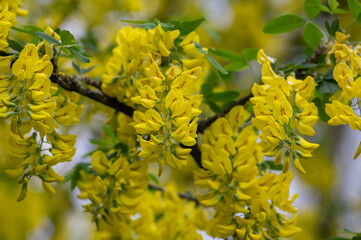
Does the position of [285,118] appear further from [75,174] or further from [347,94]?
[75,174]

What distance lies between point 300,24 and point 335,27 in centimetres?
11

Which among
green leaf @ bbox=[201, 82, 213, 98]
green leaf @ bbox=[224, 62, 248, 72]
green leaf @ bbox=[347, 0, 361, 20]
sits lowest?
green leaf @ bbox=[201, 82, 213, 98]

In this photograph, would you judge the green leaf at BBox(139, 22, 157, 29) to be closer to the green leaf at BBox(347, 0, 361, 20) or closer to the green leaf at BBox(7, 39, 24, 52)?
the green leaf at BBox(7, 39, 24, 52)

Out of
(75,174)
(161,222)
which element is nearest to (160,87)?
(75,174)

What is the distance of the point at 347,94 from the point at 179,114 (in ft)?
1.15

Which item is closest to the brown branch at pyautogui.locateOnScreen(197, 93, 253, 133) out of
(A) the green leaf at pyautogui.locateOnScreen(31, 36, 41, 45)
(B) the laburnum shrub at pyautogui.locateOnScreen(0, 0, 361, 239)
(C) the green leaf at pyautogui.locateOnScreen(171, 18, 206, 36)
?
(B) the laburnum shrub at pyautogui.locateOnScreen(0, 0, 361, 239)

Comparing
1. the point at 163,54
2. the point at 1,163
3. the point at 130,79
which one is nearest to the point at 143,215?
the point at 130,79

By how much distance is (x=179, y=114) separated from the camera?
908mm

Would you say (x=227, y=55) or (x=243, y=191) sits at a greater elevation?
(x=227, y=55)

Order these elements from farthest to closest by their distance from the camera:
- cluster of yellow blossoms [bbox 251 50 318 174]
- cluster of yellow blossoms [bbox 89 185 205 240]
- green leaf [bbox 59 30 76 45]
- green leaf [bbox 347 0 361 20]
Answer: cluster of yellow blossoms [bbox 89 185 205 240], green leaf [bbox 347 0 361 20], green leaf [bbox 59 30 76 45], cluster of yellow blossoms [bbox 251 50 318 174]

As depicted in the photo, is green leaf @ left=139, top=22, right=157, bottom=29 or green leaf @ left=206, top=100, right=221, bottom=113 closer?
green leaf @ left=139, top=22, right=157, bottom=29

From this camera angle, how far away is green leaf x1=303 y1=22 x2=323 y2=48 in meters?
1.24

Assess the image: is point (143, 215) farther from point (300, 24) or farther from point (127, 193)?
point (300, 24)

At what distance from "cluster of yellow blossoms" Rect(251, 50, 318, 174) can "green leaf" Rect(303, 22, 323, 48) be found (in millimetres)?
310
